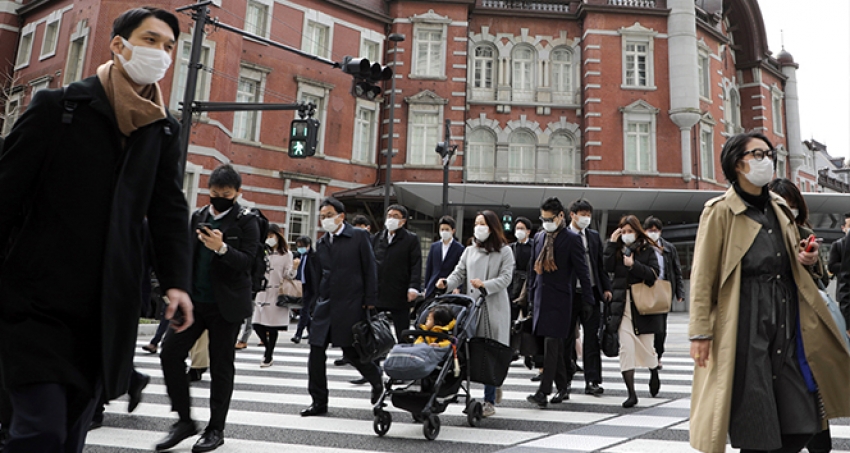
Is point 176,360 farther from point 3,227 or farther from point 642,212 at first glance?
point 642,212

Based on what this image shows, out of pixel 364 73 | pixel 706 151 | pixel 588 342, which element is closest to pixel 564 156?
pixel 706 151

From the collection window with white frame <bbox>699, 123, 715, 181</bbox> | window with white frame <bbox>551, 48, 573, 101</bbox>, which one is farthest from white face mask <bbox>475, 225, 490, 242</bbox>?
window with white frame <bbox>699, 123, 715, 181</bbox>

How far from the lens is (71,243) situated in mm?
Answer: 2039

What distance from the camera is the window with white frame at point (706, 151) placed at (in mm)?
26283

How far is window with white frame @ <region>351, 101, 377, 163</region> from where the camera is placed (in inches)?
994

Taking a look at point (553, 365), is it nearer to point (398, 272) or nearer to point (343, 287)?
point (343, 287)

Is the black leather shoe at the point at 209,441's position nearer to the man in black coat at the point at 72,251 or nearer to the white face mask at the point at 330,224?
the man in black coat at the point at 72,251

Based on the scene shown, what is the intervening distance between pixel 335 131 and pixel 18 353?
23079mm

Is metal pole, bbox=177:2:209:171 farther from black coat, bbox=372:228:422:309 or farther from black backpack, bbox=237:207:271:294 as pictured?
black backpack, bbox=237:207:271:294

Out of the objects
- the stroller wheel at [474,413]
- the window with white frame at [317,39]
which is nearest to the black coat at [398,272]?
the stroller wheel at [474,413]

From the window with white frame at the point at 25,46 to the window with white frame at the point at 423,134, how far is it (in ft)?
50.9

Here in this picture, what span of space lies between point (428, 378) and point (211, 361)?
5.70 feet

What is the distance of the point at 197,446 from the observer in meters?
4.07

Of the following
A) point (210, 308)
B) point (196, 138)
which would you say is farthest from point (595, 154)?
point (210, 308)
